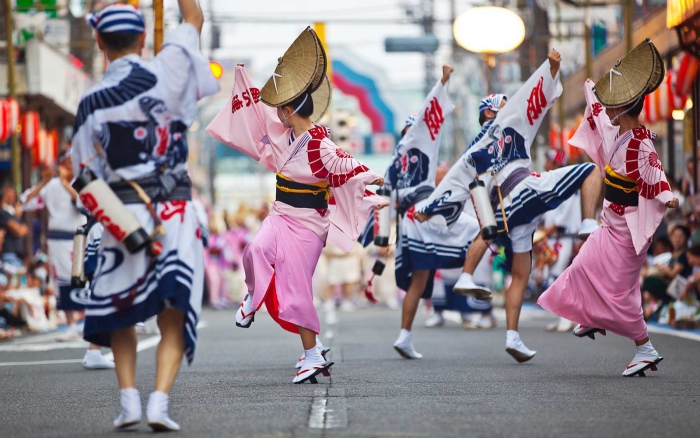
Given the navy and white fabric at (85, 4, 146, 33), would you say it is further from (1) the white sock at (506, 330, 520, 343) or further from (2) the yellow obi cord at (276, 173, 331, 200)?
(1) the white sock at (506, 330, 520, 343)

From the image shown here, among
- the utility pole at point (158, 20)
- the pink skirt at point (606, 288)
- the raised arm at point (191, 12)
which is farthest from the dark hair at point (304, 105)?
the utility pole at point (158, 20)

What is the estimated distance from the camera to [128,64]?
578 centimetres

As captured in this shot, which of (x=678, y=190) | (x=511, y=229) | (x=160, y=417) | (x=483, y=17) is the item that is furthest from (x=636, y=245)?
(x=483, y=17)

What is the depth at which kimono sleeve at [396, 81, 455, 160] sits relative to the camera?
35.2 feet

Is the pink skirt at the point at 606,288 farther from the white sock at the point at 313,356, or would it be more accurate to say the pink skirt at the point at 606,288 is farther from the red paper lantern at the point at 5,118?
the red paper lantern at the point at 5,118

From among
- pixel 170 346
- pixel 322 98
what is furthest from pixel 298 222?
pixel 170 346

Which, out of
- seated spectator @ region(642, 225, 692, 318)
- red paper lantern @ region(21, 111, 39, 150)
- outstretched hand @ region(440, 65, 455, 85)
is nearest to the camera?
outstretched hand @ region(440, 65, 455, 85)

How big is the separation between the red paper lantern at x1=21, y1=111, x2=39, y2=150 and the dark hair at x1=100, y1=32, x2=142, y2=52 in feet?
57.9

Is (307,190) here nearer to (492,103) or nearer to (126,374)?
→ (492,103)

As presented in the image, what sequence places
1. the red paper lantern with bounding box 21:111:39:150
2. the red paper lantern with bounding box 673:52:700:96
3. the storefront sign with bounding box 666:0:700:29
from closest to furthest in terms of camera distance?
the storefront sign with bounding box 666:0:700:29 < the red paper lantern with bounding box 673:52:700:96 < the red paper lantern with bounding box 21:111:39:150

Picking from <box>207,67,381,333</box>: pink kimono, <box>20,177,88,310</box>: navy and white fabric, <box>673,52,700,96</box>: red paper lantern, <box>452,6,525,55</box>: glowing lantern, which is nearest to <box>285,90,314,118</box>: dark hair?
<box>207,67,381,333</box>: pink kimono

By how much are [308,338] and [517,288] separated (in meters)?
2.17

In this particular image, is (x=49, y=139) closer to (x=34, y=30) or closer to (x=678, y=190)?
(x=34, y=30)

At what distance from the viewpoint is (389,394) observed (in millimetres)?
7098
